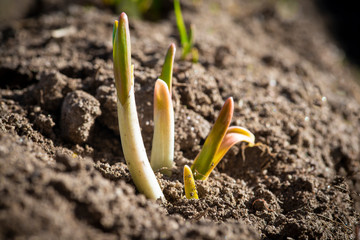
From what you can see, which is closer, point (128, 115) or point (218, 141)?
point (128, 115)

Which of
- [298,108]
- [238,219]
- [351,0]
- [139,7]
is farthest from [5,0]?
[351,0]

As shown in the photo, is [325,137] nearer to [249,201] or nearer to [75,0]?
[249,201]

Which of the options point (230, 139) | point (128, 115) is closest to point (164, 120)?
point (128, 115)

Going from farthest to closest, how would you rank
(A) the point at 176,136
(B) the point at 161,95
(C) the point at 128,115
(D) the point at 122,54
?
(A) the point at 176,136 → (B) the point at 161,95 → (C) the point at 128,115 → (D) the point at 122,54

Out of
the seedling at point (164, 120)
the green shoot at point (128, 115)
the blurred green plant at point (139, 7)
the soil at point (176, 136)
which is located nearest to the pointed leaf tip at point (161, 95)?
the seedling at point (164, 120)

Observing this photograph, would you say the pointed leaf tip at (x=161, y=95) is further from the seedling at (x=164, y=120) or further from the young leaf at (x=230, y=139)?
the young leaf at (x=230, y=139)

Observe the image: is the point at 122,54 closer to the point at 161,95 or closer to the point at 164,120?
the point at 161,95

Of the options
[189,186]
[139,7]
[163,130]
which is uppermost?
[139,7]
